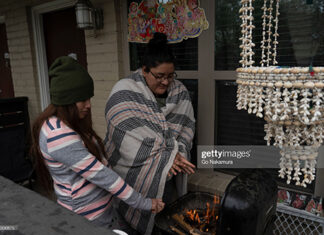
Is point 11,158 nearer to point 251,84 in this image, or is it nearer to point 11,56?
point 11,56

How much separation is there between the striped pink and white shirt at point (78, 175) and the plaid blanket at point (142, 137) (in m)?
0.28

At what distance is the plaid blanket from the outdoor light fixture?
1.13 m

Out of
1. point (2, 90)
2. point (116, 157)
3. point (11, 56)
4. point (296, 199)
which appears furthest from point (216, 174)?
point (2, 90)

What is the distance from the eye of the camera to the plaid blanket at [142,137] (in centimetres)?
161

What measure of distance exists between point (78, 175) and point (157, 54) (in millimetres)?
910

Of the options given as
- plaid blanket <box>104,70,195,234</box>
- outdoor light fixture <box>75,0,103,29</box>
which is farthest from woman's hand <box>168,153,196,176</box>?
outdoor light fixture <box>75,0,103,29</box>

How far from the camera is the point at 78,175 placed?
4.19ft

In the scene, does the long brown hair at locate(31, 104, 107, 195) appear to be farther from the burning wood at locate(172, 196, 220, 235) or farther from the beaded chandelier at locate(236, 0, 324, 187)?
the beaded chandelier at locate(236, 0, 324, 187)

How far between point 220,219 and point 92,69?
2.33 meters

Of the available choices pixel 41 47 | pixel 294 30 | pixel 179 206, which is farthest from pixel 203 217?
pixel 41 47

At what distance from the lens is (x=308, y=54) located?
1691 mm

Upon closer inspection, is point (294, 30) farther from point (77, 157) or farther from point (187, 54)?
point (77, 157)

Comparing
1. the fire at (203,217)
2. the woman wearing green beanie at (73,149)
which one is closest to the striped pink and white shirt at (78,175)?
the woman wearing green beanie at (73,149)

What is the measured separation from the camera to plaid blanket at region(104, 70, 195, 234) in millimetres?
1613
